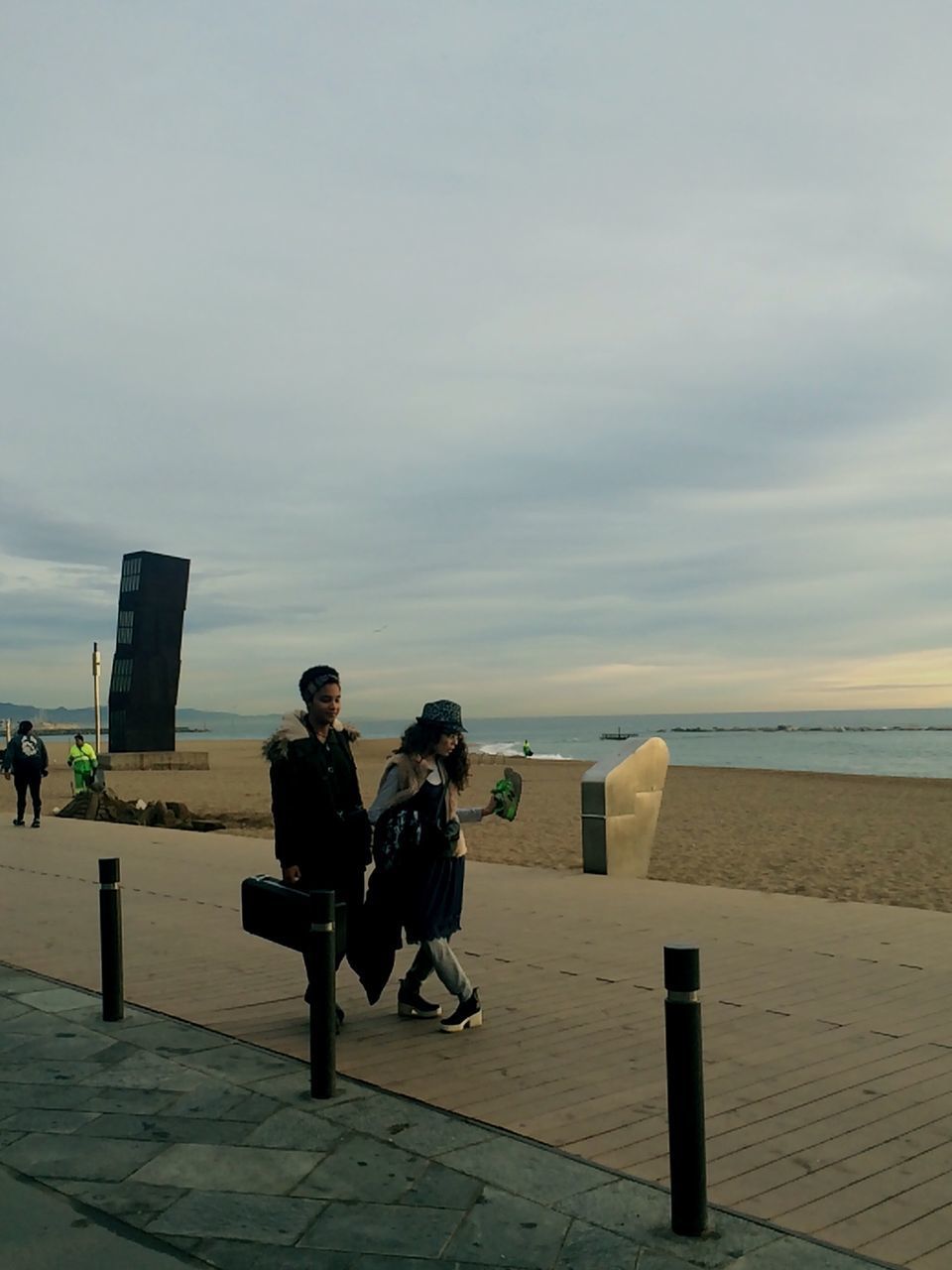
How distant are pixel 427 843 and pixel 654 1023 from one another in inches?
60.0

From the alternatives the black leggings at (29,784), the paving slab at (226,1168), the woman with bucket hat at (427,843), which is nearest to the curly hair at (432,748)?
the woman with bucket hat at (427,843)

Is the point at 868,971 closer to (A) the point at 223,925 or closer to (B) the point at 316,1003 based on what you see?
(B) the point at 316,1003

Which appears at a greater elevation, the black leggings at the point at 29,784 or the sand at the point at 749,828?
the black leggings at the point at 29,784

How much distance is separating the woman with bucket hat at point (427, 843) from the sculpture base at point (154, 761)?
38385 mm

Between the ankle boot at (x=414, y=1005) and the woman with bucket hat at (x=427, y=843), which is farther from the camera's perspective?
the ankle boot at (x=414, y=1005)

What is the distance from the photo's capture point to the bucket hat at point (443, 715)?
593cm

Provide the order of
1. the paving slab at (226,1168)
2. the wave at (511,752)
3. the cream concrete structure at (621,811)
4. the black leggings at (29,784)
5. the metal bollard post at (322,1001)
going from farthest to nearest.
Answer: the wave at (511,752), the black leggings at (29,784), the cream concrete structure at (621,811), the metal bollard post at (322,1001), the paving slab at (226,1168)

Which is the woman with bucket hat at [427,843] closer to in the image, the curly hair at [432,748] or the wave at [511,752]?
the curly hair at [432,748]

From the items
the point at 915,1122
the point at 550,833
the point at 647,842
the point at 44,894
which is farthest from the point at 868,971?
the point at 550,833

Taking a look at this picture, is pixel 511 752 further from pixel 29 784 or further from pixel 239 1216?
pixel 239 1216

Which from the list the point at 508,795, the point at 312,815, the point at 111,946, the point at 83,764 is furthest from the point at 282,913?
the point at 83,764

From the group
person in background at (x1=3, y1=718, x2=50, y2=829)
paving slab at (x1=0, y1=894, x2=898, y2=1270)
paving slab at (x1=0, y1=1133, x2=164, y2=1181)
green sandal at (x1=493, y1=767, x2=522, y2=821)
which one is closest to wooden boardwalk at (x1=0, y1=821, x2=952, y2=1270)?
paving slab at (x1=0, y1=894, x2=898, y2=1270)

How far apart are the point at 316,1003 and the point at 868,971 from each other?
3.93m

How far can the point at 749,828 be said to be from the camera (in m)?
20.6
